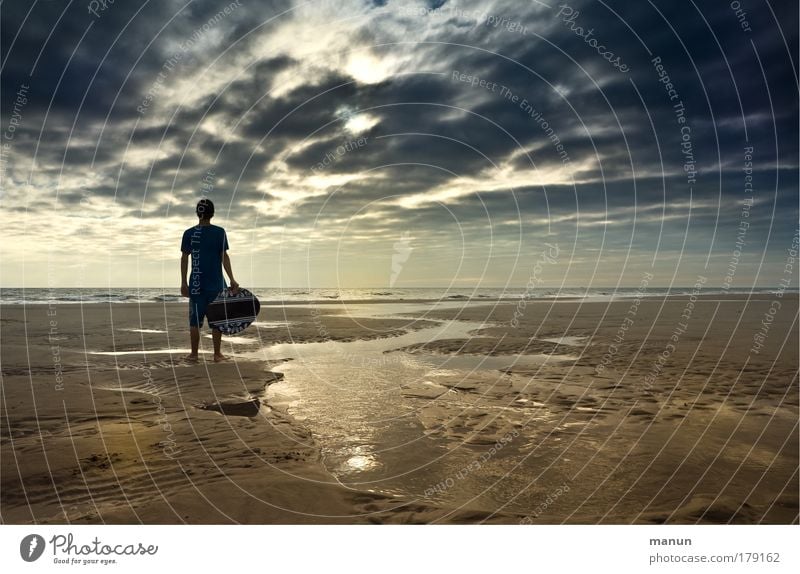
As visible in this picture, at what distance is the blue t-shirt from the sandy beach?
1952 mm

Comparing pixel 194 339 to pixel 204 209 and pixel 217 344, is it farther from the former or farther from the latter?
pixel 204 209

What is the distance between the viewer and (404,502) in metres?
4.57

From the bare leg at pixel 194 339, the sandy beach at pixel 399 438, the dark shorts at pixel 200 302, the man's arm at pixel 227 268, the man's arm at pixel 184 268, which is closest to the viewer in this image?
the sandy beach at pixel 399 438

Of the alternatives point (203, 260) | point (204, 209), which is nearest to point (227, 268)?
point (203, 260)

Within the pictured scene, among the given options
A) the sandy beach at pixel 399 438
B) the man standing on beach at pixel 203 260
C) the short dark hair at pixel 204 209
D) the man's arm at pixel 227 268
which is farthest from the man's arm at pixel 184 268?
the sandy beach at pixel 399 438

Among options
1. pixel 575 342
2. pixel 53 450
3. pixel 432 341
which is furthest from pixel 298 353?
pixel 575 342

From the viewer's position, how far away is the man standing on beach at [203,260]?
10.8m

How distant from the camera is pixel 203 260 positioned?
1088 cm

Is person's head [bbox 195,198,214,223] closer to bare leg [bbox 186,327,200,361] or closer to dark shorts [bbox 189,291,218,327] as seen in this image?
dark shorts [bbox 189,291,218,327]

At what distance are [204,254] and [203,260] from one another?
0.15 meters

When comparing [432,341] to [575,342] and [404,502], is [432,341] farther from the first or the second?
[404,502]

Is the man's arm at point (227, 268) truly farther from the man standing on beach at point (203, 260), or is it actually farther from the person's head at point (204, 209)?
the person's head at point (204, 209)

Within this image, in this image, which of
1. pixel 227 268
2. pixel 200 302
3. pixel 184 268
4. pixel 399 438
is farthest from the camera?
pixel 227 268
